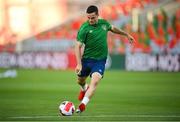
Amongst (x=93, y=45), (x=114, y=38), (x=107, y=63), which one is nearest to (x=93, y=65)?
(x=93, y=45)

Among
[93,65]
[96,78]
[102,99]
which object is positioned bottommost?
[102,99]

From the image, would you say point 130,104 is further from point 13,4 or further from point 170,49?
point 13,4

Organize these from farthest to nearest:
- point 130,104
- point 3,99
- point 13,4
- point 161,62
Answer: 1. point 13,4
2. point 161,62
3. point 3,99
4. point 130,104

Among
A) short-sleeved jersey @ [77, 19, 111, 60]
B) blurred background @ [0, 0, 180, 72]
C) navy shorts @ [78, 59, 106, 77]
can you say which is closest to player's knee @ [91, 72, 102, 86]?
navy shorts @ [78, 59, 106, 77]

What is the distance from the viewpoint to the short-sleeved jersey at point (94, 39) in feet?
47.0

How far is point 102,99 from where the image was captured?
18.8 m

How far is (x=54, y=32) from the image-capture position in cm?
4519

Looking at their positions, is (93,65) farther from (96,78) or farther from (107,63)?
(107,63)

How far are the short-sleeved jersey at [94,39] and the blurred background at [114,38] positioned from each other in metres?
20.0

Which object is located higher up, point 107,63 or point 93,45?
point 93,45

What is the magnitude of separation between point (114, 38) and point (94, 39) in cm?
2670

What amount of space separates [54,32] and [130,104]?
28.5 metres

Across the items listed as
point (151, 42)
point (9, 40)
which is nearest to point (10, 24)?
point (9, 40)

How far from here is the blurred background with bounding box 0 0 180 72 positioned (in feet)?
117
